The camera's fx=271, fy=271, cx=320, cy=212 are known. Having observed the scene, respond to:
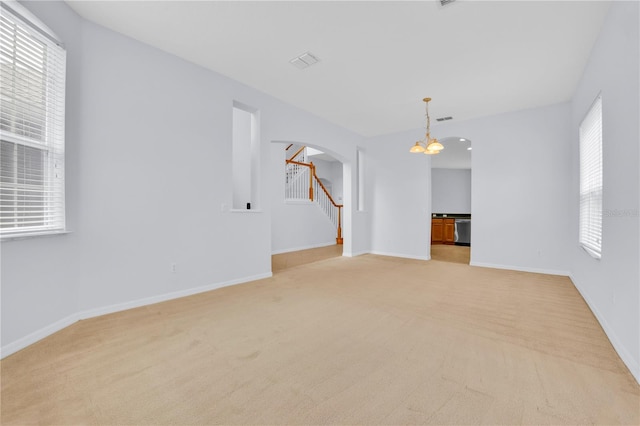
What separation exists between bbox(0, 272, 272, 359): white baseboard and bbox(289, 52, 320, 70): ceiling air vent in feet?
10.8

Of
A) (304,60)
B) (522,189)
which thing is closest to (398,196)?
(522,189)

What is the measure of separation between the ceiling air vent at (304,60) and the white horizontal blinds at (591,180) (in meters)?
3.33

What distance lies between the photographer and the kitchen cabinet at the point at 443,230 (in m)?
9.73

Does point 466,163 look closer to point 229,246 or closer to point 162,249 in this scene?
point 229,246

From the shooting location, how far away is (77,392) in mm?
1688

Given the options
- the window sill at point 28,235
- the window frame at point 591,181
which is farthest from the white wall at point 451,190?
the window sill at point 28,235

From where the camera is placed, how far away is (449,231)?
9.77 m

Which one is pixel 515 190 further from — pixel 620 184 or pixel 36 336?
pixel 36 336

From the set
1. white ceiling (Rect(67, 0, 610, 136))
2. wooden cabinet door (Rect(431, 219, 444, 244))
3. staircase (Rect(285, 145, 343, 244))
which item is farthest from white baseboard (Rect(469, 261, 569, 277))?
staircase (Rect(285, 145, 343, 244))

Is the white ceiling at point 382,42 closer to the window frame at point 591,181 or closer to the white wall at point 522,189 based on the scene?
the white wall at point 522,189

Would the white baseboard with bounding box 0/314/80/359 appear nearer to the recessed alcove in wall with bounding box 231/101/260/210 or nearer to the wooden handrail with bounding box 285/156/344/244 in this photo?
the recessed alcove in wall with bounding box 231/101/260/210

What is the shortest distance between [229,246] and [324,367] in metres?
2.67

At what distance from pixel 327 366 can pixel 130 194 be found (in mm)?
2893

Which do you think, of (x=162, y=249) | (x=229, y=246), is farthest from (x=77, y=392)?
(x=229, y=246)
